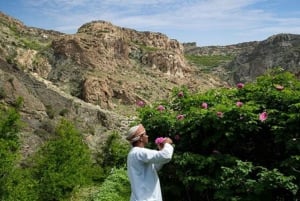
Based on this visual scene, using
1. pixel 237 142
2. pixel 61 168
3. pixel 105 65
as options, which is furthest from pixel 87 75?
pixel 237 142

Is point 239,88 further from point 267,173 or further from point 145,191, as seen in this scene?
point 145,191

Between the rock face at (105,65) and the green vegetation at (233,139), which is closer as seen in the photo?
the green vegetation at (233,139)

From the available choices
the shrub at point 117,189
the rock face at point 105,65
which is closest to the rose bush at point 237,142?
the shrub at point 117,189

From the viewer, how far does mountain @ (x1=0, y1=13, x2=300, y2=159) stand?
80.5 meters

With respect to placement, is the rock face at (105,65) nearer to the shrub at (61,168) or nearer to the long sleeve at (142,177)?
the shrub at (61,168)

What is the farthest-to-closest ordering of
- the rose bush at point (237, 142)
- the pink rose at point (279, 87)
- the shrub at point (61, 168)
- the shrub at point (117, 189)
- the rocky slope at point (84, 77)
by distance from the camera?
the rocky slope at point (84, 77) < the shrub at point (61, 168) < the shrub at point (117, 189) < the pink rose at point (279, 87) < the rose bush at point (237, 142)

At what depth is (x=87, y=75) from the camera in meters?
119

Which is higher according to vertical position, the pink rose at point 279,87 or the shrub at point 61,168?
the pink rose at point 279,87

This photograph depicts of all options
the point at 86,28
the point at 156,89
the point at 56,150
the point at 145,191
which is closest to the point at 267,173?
the point at 145,191

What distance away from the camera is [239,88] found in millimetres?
9023

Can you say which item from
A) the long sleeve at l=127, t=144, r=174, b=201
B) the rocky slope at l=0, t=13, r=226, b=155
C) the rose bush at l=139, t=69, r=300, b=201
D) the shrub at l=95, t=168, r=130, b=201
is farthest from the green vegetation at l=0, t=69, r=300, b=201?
the rocky slope at l=0, t=13, r=226, b=155

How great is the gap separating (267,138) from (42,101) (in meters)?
84.2

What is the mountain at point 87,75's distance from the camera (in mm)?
80537

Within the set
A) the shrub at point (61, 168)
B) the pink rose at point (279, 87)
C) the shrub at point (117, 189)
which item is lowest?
the shrub at point (61, 168)
